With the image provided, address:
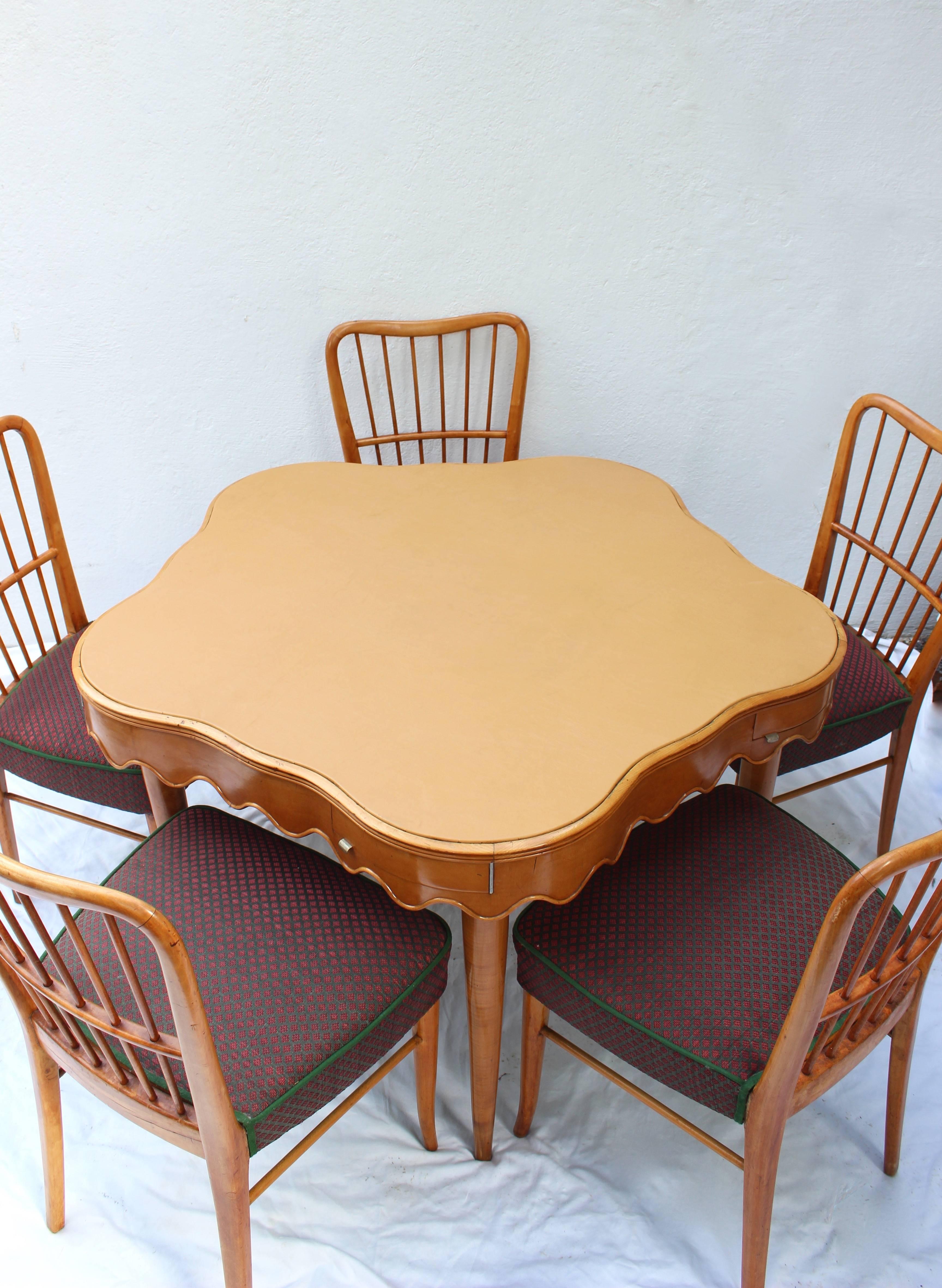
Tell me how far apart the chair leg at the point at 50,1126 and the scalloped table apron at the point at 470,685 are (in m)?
0.42

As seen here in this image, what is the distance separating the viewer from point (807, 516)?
2600mm

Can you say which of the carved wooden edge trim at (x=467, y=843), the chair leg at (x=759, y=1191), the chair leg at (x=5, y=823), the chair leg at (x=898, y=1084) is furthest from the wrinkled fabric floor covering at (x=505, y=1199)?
the carved wooden edge trim at (x=467, y=843)

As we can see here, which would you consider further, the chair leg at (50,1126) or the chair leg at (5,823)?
the chair leg at (5,823)

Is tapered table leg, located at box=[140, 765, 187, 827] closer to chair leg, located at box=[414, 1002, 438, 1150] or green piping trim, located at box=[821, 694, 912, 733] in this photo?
chair leg, located at box=[414, 1002, 438, 1150]

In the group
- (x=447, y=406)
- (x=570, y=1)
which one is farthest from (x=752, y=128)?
(x=447, y=406)

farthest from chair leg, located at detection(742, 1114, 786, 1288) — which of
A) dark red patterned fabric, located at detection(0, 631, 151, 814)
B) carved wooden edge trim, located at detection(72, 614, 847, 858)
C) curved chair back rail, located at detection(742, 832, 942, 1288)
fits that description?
dark red patterned fabric, located at detection(0, 631, 151, 814)

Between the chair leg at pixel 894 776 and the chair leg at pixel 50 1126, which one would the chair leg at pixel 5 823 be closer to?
the chair leg at pixel 50 1126

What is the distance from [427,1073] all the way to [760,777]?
743mm

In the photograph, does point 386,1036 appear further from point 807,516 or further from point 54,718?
point 807,516

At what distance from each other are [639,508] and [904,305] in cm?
106

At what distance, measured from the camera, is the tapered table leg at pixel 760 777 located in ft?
5.26

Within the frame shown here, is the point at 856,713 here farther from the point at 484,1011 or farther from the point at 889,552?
the point at 484,1011

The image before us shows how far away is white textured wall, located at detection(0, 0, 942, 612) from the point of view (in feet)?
6.26

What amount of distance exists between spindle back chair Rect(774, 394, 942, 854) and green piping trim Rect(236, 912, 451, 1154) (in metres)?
0.78
